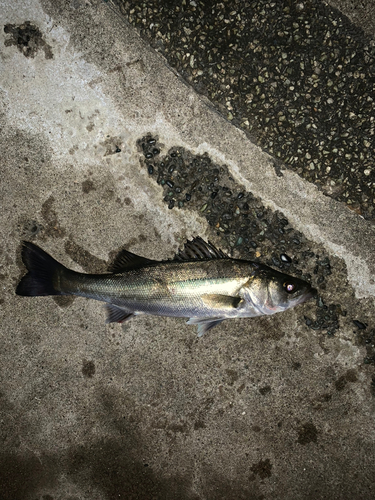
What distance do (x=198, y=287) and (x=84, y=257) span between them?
165 centimetres

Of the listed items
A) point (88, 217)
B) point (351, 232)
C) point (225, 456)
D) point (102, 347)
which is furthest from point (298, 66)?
point (225, 456)

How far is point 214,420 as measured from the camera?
4266 mm

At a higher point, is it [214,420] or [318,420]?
[318,420]

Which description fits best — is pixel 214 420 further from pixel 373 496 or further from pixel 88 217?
pixel 88 217

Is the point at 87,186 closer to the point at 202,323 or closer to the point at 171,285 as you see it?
the point at 171,285

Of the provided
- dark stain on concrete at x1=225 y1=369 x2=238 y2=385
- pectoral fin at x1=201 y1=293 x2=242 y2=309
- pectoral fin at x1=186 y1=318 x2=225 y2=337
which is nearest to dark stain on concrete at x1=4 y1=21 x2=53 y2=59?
pectoral fin at x1=201 y1=293 x2=242 y2=309

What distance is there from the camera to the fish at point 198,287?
360cm

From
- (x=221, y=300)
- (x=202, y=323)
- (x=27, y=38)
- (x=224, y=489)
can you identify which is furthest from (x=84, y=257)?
(x=224, y=489)

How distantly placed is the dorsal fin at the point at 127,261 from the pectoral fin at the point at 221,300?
2.46ft

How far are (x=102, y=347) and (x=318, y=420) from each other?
293 centimetres

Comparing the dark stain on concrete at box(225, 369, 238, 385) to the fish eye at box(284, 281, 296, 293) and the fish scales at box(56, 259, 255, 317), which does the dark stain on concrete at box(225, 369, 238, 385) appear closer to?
the fish scales at box(56, 259, 255, 317)

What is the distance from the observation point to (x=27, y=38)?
163 inches

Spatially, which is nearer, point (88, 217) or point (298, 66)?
point (298, 66)

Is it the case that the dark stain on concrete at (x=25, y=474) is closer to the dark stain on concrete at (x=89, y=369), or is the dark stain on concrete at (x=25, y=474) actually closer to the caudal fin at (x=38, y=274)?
the dark stain on concrete at (x=89, y=369)
